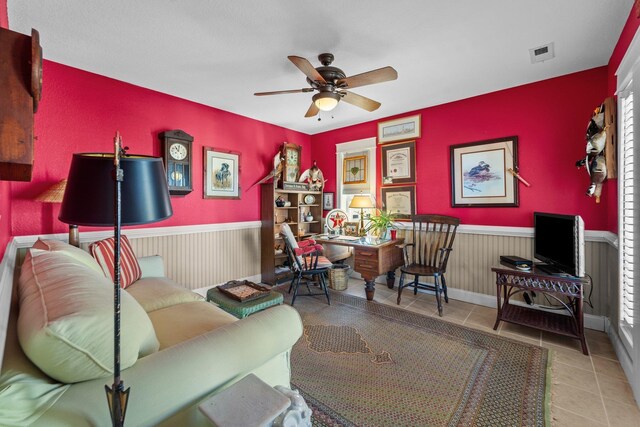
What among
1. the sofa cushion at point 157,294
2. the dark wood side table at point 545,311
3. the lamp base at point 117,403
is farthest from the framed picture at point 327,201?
the lamp base at point 117,403

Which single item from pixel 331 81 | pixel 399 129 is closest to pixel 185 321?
pixel 331 81

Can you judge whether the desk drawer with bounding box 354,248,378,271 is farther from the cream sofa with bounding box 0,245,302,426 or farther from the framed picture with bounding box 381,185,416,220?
the cream sofa with bounding box 0,245,302,426

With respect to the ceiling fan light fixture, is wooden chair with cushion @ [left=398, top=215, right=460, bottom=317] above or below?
below

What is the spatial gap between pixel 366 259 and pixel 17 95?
10.4 ft

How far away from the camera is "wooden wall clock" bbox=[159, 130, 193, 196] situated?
10.6ft

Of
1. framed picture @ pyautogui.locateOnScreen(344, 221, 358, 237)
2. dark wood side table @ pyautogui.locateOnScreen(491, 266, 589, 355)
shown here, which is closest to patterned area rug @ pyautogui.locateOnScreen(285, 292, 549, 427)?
dark wood side table @ pyautogui.locateOnScreen(491, 266, 589, 355)

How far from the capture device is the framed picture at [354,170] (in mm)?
4523

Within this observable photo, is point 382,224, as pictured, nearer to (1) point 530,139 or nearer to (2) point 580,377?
(1) point 530,139

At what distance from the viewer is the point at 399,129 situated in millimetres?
4059

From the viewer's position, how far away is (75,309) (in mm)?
827

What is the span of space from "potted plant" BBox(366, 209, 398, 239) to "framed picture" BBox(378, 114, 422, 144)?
1.11 meters

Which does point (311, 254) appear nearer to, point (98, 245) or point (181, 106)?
point (98, 245)

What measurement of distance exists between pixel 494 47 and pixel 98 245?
371 cm

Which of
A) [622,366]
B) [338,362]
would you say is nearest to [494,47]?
[622,366]
